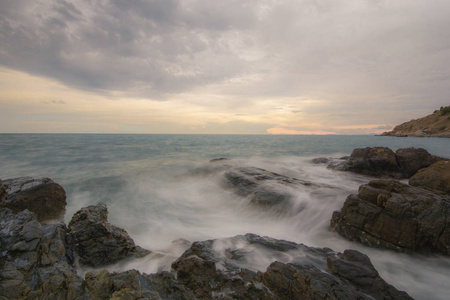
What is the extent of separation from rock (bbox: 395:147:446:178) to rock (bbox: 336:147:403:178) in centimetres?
34

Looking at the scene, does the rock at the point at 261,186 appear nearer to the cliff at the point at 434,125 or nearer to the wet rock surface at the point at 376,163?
the wet rock surface at the point at 376,163

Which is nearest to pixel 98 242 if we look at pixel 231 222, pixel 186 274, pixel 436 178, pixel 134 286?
pixel 134 286

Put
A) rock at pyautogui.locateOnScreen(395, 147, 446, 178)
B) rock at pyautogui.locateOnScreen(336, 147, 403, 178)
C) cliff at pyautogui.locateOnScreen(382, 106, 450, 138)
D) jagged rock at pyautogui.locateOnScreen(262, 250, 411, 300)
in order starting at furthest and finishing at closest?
1. cliff at pyautogui.locateOnScreen(382, 106, 450, 138)
2. rock at pyautogui.locateOnScreen(336, 147, 403, 178)
3. rock at pyautogui.locateOnScreen(395, 147, 446, 178)
4. jagged rock at pyautogui.locateOnScreen(262, 250, 411, 300)

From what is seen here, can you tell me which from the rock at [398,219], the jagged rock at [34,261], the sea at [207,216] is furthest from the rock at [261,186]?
the jagged rock at [34,261]

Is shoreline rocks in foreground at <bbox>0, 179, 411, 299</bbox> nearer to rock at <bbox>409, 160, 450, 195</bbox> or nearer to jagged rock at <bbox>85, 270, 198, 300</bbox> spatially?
jagged rock at <bbox>85, 270, 198, 300</bbox>

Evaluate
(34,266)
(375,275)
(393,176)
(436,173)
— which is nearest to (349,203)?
(375,275)

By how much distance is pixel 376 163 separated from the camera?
11992 mm

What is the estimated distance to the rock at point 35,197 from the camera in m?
6.19

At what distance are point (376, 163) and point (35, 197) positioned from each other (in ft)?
50.3

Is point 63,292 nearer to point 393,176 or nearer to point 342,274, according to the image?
point 342,274

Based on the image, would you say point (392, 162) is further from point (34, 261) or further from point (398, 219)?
point (34, 261)

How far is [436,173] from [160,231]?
31.3ft

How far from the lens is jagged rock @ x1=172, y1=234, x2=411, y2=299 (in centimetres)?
319

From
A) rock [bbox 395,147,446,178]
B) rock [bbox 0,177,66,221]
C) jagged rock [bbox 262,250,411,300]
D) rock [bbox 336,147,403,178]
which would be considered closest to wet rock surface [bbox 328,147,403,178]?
rock [bbox 336,147,403,178]
